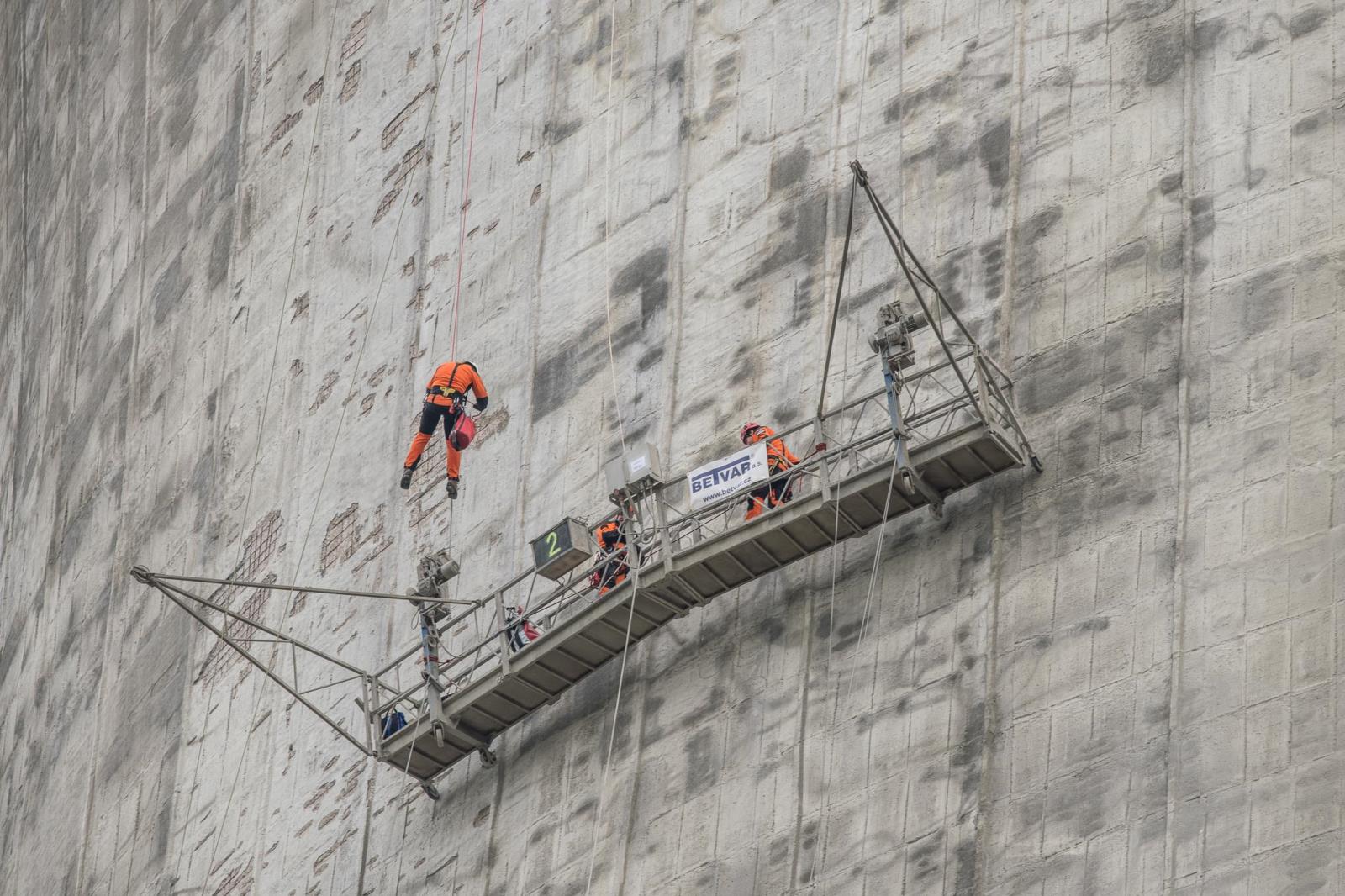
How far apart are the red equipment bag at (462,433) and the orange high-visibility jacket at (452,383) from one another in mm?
323

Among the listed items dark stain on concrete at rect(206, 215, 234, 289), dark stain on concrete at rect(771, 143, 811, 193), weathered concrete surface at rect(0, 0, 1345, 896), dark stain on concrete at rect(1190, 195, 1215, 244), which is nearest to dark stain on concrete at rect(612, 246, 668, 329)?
weathered concrete surface at rect(0, 0, 1345, 896)

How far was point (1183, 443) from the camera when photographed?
102 feet

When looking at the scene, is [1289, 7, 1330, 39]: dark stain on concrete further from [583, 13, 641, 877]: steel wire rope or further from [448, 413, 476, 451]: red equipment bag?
[448, 413, 476, 451]: red equipment bag

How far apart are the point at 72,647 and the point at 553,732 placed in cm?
1711

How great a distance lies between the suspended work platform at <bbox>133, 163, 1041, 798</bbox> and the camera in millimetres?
31344

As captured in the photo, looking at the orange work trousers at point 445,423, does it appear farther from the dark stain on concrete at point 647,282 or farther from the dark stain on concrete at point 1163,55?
the dark stain on concrete at point 1163,55

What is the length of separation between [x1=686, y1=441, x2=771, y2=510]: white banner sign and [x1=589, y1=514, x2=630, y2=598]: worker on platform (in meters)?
1.15

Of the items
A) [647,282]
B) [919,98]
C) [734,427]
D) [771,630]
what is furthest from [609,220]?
[771,630]

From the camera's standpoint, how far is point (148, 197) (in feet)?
171

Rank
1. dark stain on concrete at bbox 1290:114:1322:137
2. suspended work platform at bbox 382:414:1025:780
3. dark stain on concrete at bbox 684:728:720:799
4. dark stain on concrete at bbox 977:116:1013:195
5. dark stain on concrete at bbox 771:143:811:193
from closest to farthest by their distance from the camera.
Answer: suspended work platform at bbox 382:414:1025:780
dark stain on concrete at bbox 1290:114:1322:137
dark stain on concrete at bbox 684:728:720:799
dark stain on concrete at bbox 977:116:1013:195
dark stain on concrete at bbox 771:143:811:193

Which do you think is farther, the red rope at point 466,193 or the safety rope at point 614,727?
the red rope at point 466,193

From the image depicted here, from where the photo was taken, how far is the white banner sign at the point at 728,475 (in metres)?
31.9

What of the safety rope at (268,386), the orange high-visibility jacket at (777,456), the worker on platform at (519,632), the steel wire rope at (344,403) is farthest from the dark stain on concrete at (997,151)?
the safety rope at (268,386)

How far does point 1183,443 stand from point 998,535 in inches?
94.1
